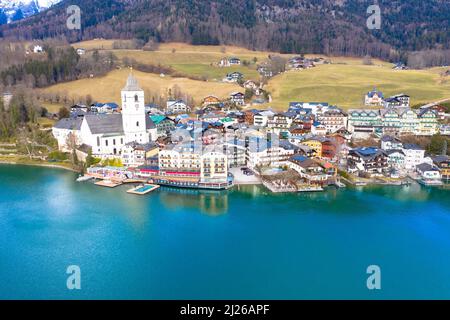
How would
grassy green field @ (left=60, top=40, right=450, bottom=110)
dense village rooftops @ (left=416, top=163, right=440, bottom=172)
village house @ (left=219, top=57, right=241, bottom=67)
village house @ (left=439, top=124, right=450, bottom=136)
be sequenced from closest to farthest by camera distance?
dense village rooftops @ (left=416, top=163, right=440, bottom=172) → village house @ (left=439, top=124, right=450, bottom=136) → grassy green field @ (left=60, top=40, right=450, bottom=110) → village house @ (left=219, top=57, right=241, bottom=67)

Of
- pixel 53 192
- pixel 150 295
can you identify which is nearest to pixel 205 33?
pixel 53 192

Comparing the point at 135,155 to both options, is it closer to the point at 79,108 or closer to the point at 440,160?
the point at 79,108

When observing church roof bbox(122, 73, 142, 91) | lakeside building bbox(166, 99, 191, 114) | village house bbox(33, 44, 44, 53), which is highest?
village house bbox(33, 44, 44, 53)

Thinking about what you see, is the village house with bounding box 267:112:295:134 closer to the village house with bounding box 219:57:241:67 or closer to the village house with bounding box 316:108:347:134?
the village house with bounding box 316:108:347:134

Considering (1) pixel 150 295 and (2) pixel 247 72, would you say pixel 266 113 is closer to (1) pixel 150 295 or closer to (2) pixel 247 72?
(2) pixel 247 72

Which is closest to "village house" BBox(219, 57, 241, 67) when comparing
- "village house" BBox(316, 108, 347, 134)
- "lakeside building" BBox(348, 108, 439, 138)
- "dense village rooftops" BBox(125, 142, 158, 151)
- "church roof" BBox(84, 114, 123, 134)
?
"village house" BBox(316, 108, 347, 134)

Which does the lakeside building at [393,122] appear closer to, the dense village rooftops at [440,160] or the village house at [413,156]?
the village house at [413,156]

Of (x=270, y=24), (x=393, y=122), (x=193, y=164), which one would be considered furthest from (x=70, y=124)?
(x=270, y=24)
